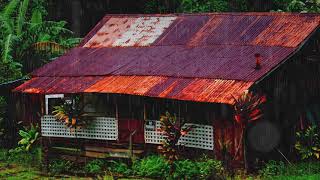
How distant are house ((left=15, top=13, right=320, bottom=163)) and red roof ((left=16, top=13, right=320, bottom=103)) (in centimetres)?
3

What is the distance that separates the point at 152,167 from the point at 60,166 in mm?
3456

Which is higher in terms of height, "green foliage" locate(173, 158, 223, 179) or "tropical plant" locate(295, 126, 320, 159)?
"tropical plant" locate(295, 126, 320, 159)

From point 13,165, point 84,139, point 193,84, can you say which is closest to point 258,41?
point 193,84

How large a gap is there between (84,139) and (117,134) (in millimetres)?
1431

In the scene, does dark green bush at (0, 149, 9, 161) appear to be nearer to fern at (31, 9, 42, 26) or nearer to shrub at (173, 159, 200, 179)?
fern at (31, 9, 42, 26)

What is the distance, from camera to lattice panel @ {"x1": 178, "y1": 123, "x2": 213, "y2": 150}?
55.6ft

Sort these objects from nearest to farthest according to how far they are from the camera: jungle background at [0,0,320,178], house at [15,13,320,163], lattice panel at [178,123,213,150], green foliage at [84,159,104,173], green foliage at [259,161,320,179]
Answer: green foliage at [259,161,320,179] → house at [15,13,320,163] → lattice panel at [178,123,213,150] → green foliage at [84,159,104,173] → jungle background at [0,0,320,178]

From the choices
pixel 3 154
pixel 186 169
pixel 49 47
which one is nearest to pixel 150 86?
pixel 186 169

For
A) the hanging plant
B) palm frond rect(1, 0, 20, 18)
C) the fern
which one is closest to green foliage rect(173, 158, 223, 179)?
the hanging plant

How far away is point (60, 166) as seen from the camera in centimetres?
1952

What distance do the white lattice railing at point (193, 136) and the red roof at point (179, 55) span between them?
3.77 ft

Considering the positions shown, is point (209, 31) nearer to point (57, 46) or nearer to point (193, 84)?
point (193, 84)

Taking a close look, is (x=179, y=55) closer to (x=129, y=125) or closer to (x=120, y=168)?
(x=129, y=125)

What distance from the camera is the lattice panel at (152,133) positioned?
18203 mm
